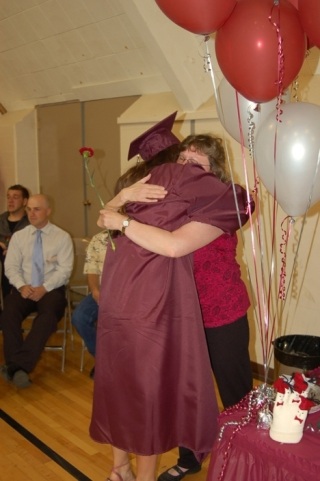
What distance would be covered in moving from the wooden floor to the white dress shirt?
2.04 feet

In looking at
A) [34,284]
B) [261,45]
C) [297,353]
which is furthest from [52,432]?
[261,45]

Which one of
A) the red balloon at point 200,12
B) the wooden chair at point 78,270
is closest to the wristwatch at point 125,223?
the red balloon at point 200,12

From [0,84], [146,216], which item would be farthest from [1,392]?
[0,84]

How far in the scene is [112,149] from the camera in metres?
4.56

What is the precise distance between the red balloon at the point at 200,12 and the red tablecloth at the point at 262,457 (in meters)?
1.10

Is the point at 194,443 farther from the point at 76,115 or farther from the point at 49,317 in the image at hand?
the point at 76,115

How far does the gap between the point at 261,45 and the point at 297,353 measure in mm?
1016

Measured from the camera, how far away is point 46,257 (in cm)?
364

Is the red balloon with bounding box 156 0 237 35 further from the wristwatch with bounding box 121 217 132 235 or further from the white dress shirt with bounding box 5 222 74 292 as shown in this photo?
the white dress shirt with bounding box 5 222 74 292

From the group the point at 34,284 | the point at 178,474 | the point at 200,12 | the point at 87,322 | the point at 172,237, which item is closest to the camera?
the point at 200,12

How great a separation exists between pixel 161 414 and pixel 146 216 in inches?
26.2

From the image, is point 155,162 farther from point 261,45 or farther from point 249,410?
point 249,410

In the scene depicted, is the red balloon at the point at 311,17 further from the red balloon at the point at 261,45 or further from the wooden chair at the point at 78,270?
the wooden chair at the point at 78,270

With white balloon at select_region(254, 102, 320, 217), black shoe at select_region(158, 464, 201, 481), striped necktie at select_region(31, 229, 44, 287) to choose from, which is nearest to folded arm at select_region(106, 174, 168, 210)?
white balloon at select_region(254, 102, 320, 217)
